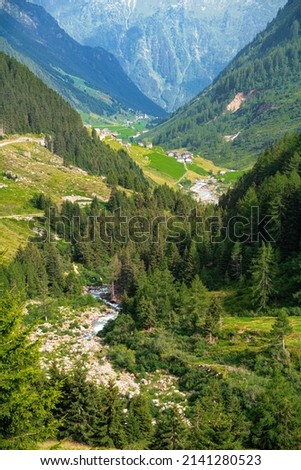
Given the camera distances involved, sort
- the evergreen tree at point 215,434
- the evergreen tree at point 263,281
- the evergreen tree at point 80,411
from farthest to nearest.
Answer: the evergreen tree at point 263,281, the evergreen tree at point 80,411, the evergreen tree at point 215,434

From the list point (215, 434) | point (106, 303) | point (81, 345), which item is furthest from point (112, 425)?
point (106, 303)

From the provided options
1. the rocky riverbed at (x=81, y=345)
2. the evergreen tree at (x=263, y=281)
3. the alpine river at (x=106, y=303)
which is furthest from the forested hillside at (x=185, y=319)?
the alpine river at (x=106, y=303)

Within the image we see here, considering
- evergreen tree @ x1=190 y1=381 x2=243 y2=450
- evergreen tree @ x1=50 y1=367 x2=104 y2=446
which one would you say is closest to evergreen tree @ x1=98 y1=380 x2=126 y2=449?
evergreen tree @ x1=50 y1=367 x2=104 y2=446

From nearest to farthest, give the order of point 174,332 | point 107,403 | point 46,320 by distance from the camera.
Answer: point 107,403 → point 174,332 → point 46,320

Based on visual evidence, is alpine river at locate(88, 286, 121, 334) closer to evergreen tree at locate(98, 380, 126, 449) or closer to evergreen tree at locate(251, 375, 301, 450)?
evergreen tree at locate(98, 380, 126, 449)

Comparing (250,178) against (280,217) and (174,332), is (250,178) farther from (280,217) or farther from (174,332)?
(174,332)

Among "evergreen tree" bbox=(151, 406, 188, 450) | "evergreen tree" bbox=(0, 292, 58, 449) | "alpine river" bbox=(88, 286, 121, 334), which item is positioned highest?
"alpine river" bbox=(88, 286, 121, 334)

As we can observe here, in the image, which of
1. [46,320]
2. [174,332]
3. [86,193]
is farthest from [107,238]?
[174,332]

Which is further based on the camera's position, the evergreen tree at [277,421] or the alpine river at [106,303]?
the alpine river at [106,303]

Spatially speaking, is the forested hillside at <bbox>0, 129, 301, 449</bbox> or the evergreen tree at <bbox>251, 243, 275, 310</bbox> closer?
the forested hillside at <bbox>0, 129, 301, 449</bbox>

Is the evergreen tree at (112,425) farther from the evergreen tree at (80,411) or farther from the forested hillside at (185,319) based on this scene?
the evergreen tree at (80,411)

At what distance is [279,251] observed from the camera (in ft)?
310

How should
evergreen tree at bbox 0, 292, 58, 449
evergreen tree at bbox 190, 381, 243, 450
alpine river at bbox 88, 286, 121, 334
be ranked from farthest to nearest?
alpine river at bbox 88, 286, 121, 334
evergreen tree at bbox 190, 381, 243, 450
evergreen tree at bbox 0, 292, 58, 449
